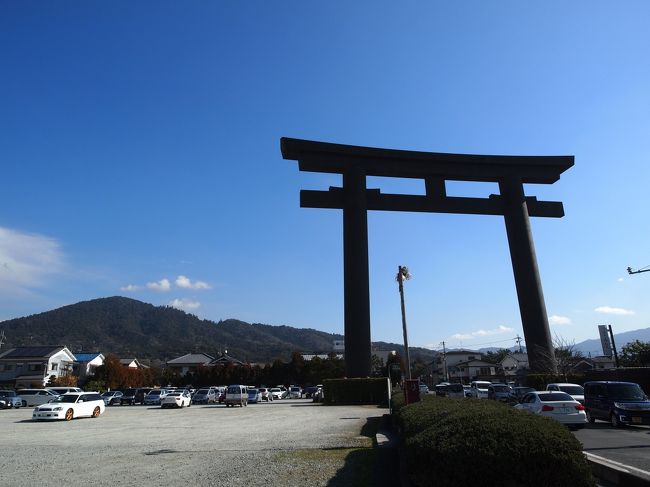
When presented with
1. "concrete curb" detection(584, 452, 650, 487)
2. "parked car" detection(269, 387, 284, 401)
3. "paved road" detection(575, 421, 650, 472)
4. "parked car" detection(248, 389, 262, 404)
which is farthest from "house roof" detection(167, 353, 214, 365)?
"concrete curb" detection(584, 452, 650, 487)

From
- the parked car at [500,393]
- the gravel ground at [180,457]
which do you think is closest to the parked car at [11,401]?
the gravel ground at [180,457]

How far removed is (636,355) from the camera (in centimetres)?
4728

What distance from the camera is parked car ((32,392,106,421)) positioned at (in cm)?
2278

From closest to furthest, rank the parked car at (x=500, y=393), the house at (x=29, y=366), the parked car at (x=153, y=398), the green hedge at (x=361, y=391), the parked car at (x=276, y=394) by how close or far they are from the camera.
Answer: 1. the parked car at (x=500, y=393)
2. the green hedge at (x=361, y=391)
3. the parked car at (x=153, y=398)
4. the parked car at (x=276, y=394)
5. the house at (x=29, y=366)

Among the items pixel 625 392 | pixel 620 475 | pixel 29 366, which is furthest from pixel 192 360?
pixel 620 475

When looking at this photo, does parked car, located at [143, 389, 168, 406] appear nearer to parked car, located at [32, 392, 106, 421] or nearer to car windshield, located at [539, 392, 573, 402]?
parked car, located at [32, 392, 106, 421]

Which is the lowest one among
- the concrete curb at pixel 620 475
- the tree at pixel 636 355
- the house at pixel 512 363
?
the concrete curb at pixel 620 475

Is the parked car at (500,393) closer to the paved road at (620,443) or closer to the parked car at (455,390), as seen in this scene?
the parked car at (455,390)

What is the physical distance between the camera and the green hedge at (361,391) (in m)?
33.3

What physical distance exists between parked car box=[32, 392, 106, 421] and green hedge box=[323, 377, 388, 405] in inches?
655

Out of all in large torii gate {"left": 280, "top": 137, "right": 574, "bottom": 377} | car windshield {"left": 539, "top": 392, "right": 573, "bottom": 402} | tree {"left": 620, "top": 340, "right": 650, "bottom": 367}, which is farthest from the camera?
tree {"left": 620, "top": 340, "right": 650, "bottom": 367}

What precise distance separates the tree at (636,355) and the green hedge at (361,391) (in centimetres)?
2984

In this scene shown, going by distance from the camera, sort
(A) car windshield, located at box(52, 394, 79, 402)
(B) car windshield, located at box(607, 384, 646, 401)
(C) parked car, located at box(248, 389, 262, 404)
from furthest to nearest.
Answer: (C) parked car, located at box(248, 389, 262, 404) < (A) car windshield, located at box(52, 394, 79, 402) < (B) car windshield, located at box(607, 384, 646, 401)

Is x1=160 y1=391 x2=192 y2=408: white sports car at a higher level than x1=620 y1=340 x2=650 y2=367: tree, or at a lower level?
lower
